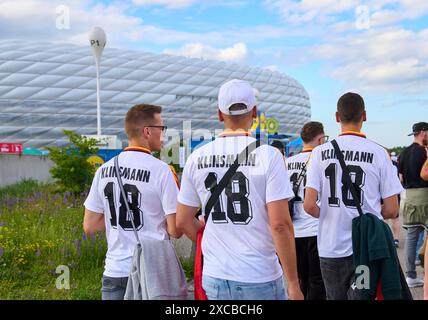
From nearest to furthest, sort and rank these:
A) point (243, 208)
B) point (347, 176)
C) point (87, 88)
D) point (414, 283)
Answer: point (243, 208) → point (347, 176) → point (414, 283) → point (87, 88)

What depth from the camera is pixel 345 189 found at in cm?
360

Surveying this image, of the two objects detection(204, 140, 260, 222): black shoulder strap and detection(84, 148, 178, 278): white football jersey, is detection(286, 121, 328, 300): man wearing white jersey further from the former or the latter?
detection(204, 140, 260, 222): black shoulder strap

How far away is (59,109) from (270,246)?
5305cm

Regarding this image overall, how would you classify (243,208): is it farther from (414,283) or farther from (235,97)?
(414,283)

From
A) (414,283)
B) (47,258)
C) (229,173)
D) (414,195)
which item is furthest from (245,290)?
(47,258)

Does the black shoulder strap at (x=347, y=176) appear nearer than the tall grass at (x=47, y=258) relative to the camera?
Yes

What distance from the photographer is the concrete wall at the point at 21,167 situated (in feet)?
59.9

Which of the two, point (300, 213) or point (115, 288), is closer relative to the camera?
point (115, 288)

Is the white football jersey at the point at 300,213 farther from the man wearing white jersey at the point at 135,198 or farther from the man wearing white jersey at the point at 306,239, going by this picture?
the man wearing white jersey at the point at 135,198

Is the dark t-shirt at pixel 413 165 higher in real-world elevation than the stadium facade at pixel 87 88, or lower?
lower

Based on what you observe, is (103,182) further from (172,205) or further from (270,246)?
(270,246)

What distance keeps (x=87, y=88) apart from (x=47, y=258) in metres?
51.5

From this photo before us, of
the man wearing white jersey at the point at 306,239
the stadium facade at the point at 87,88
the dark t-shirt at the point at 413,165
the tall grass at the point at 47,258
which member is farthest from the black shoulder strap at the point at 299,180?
the stadium facade at the point at 87,88

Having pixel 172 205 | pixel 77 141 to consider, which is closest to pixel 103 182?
pixel 172 205
